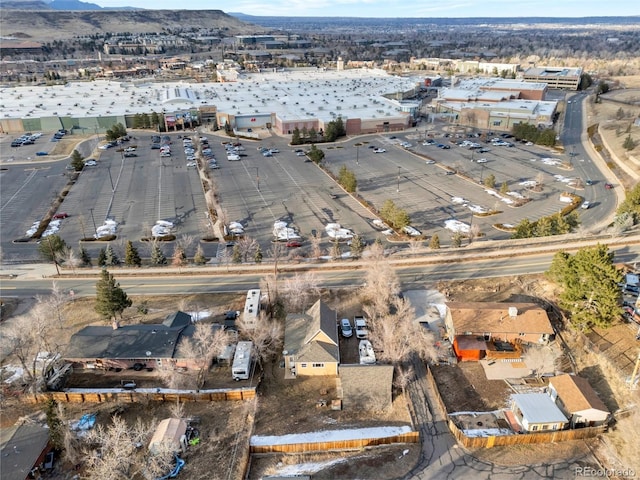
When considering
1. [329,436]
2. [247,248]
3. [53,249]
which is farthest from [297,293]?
[53,249]

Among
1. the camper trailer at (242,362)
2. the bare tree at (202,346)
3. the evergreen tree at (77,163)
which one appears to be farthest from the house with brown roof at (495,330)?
the evergreen tree at (77,163)

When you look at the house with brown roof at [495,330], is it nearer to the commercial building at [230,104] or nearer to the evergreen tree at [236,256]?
the evergreen tree at [236,256]

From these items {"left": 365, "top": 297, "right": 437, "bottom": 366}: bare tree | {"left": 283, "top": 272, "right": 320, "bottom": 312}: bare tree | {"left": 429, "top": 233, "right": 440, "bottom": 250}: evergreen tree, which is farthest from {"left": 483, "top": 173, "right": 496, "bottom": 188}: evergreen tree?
{"left": 283, "top": 272, "right": 320, "bottom": 312}: bare tree

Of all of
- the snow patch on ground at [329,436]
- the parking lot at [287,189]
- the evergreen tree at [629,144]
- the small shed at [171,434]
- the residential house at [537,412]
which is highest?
the evergreen tree at [629,144]

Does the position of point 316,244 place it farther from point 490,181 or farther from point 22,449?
point 22,449

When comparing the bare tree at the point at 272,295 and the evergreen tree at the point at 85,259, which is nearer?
the bare tree at the point at 272,295

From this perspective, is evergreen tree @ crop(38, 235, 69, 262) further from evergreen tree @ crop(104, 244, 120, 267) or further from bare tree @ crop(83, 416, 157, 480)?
bare tree @ crop(83, 416, 157, 480)
